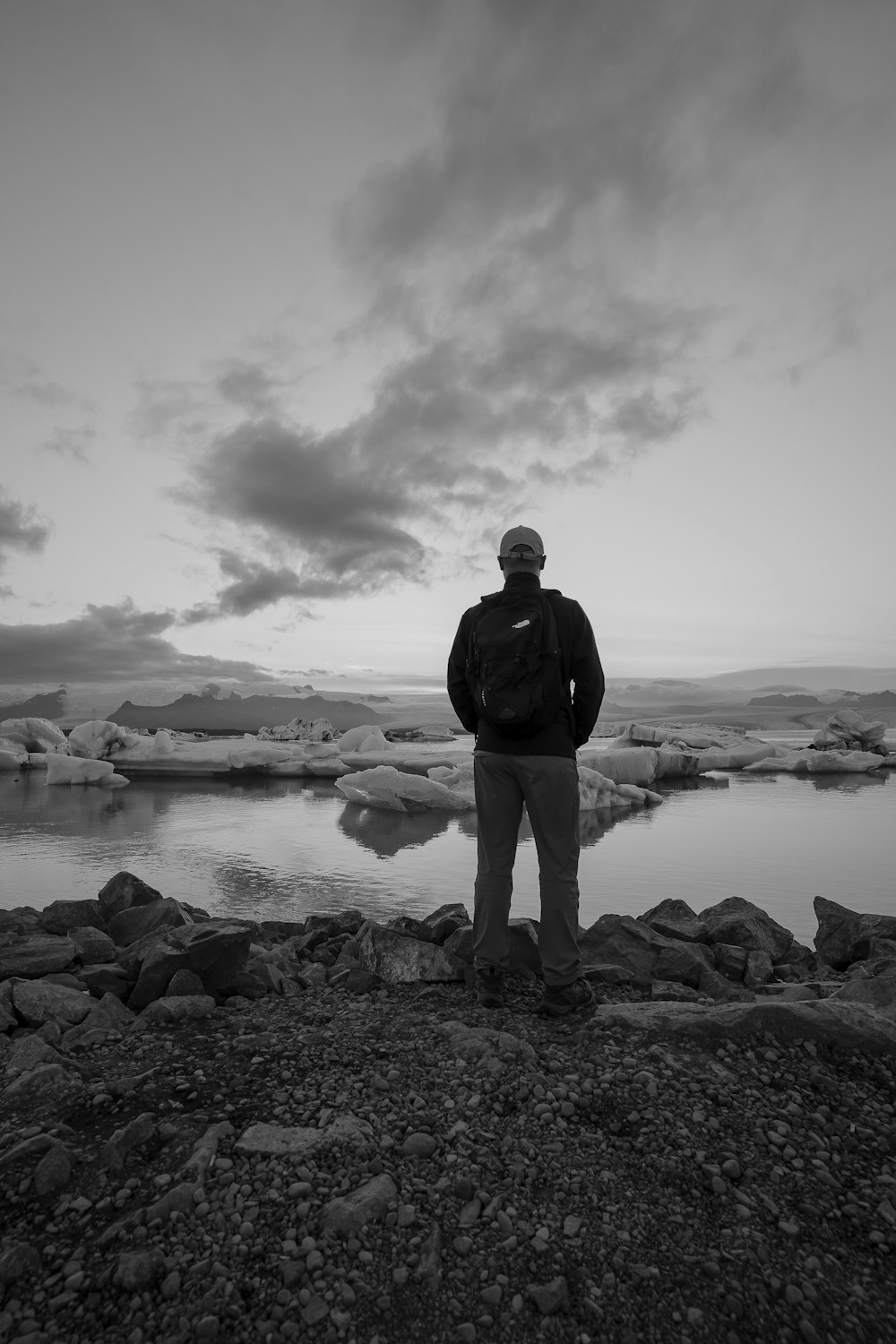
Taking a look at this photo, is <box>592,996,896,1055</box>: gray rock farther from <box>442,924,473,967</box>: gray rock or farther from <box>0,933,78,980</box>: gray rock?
<box>0,933,78,980</box>: gray rock

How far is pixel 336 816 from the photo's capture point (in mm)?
11500

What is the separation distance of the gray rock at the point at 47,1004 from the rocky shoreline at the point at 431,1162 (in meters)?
0.01

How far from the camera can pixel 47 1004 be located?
2.48 metres

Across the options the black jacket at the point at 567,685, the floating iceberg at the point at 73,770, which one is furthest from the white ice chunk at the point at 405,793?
the black jacket at the point at 567,685

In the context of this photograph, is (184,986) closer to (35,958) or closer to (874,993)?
(35,958)

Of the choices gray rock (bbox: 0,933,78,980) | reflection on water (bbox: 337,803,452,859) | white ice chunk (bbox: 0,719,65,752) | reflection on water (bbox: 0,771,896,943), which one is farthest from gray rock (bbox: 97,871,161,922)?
white ice chunk (bbox: 0,719,65,752)

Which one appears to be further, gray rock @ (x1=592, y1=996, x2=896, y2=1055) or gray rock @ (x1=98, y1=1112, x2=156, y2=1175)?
gray rock @ (x1=592, y1=996, x2=896, y2=1055)

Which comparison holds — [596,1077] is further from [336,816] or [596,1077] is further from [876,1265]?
[336,816]

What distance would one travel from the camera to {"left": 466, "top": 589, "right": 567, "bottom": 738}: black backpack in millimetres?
2559

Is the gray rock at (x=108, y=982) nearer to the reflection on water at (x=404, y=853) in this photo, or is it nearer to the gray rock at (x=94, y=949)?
the gray rock at (x=94, y=949)

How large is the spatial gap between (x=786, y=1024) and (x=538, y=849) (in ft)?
2.97

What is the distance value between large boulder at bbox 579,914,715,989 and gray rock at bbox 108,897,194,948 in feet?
6.95

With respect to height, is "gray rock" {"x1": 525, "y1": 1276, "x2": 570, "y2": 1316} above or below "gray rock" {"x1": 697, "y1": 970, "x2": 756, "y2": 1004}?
above

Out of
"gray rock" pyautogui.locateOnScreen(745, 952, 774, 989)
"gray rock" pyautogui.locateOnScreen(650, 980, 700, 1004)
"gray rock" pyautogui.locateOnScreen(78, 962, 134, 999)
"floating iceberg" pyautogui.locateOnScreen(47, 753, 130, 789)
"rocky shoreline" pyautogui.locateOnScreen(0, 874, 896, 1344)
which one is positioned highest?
"rocky shoreline" pyautogui.locateOnScreen(0, 874, 896, 1344)
